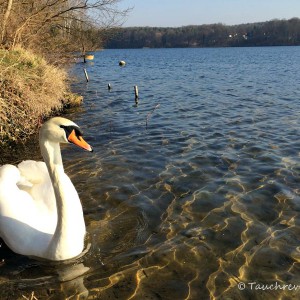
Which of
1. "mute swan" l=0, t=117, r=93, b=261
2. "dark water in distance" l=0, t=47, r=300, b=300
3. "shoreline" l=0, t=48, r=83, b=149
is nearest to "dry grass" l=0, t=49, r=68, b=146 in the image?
"shoreline" l=0, t=48, r=83, b=149

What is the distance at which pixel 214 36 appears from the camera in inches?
6471

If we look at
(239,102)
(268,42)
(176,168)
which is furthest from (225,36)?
(176,168)

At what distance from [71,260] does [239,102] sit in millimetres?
14589

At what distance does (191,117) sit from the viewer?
14750 mm

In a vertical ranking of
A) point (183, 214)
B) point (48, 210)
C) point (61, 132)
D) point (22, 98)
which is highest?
point (61, 132)

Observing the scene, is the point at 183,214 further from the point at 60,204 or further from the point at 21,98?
the point at 21,98

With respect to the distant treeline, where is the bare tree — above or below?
below

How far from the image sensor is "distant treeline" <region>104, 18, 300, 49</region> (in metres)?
147

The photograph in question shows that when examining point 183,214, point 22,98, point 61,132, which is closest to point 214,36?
point 22,98

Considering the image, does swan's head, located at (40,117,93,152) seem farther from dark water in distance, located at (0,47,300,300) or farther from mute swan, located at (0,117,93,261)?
dark water in distance, located at (0,47,300,300)

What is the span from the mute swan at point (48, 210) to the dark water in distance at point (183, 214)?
0.32m

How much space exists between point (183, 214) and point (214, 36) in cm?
16905

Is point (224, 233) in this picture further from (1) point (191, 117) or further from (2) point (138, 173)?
(1) point (191, 117)

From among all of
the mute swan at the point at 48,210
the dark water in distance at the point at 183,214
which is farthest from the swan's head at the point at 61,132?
the dark water in distance at the point at 183,214
